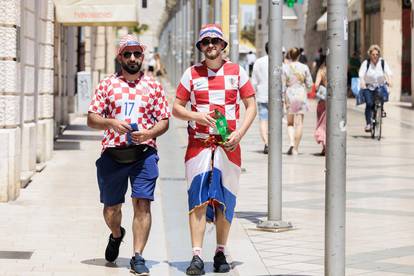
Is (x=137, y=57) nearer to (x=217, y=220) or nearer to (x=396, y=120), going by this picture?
(x=217, y=220)

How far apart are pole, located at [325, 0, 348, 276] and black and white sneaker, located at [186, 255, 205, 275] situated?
1645mm

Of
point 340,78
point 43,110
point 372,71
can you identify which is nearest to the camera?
point 340,78

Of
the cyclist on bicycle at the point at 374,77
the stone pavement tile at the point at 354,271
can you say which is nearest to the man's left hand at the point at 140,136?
the stone pavement tile at the point at 354,271

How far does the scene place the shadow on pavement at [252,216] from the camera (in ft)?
39.5

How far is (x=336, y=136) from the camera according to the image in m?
7.38

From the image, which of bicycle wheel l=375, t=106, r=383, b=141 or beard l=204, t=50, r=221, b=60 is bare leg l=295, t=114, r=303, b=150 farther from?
beard l=204, t=50, r=221, b=60

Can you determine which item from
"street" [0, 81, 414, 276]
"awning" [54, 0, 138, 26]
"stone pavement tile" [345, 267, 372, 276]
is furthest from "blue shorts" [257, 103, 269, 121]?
"stone pavement tile" [345, 267, 372, 276]

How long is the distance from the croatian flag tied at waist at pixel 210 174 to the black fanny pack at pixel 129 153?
1.06ft

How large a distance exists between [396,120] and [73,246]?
21.7 m

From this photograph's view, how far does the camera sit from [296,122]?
20.2m

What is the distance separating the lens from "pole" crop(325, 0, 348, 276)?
24.0 feet

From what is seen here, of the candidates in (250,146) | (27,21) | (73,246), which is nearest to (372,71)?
(250,146)

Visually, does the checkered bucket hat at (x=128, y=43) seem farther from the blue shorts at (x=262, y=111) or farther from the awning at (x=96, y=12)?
the awning at (x=96, y=12)

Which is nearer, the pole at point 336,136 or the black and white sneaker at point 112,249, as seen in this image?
the pole at point 336,136
